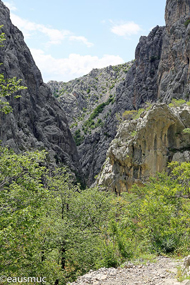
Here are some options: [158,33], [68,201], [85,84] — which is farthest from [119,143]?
[85,84]

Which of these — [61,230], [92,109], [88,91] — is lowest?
[61,230]

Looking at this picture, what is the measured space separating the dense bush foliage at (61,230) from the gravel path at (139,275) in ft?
5.73

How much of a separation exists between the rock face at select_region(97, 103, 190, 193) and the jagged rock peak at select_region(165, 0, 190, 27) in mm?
54771

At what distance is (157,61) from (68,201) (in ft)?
281

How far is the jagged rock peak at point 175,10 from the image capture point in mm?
75250

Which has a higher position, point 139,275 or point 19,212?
point 19,212

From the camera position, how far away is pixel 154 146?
3431 cm

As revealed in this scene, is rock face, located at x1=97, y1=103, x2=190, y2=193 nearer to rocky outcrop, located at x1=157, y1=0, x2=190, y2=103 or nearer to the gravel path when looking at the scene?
the gravel path

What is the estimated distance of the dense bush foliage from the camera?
29.4ft

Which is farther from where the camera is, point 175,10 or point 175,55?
point 175,10

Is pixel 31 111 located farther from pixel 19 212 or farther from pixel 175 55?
pixel 19 212

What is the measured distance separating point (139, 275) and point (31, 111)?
71.9 m

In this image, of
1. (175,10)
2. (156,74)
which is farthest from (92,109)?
(175,10)

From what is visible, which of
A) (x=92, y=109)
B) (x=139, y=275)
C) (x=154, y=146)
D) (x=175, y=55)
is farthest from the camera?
(x=92, y=109)
